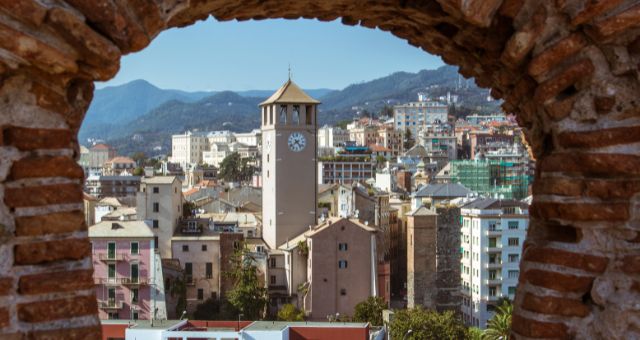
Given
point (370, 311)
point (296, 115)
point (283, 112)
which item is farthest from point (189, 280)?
point (283, 112)

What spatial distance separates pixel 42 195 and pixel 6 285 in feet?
0.99

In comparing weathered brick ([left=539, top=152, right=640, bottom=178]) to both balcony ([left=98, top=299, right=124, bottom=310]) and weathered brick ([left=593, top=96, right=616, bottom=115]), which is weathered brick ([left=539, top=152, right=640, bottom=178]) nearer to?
weathered brick ([left=593, top=96, right=616, bottom=115])

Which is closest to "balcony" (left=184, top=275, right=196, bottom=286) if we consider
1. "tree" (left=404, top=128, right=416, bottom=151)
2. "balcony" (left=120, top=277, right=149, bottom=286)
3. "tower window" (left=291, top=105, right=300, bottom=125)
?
"balcony" (left=120, top=277, right=149, bottom=286)

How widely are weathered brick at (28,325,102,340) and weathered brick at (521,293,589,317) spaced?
152 cm

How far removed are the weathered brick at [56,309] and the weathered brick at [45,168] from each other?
0.40 meters

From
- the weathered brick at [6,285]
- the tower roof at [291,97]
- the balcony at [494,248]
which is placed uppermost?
the tower roof at [291,97]

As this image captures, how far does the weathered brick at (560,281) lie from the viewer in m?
3.30

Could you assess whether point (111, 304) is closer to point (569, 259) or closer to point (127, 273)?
point (127, 273)

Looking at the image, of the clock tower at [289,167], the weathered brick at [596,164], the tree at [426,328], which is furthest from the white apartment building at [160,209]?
the weathered brick at [596,164]

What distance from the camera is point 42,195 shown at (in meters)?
3.01

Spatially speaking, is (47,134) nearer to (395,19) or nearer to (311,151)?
(395,19)

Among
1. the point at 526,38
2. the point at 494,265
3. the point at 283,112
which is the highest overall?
the point at 283,112

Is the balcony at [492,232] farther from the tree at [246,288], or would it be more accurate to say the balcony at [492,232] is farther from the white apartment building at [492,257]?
the tree at [246,288]

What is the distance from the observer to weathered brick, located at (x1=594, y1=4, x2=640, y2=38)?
327 centimetres
